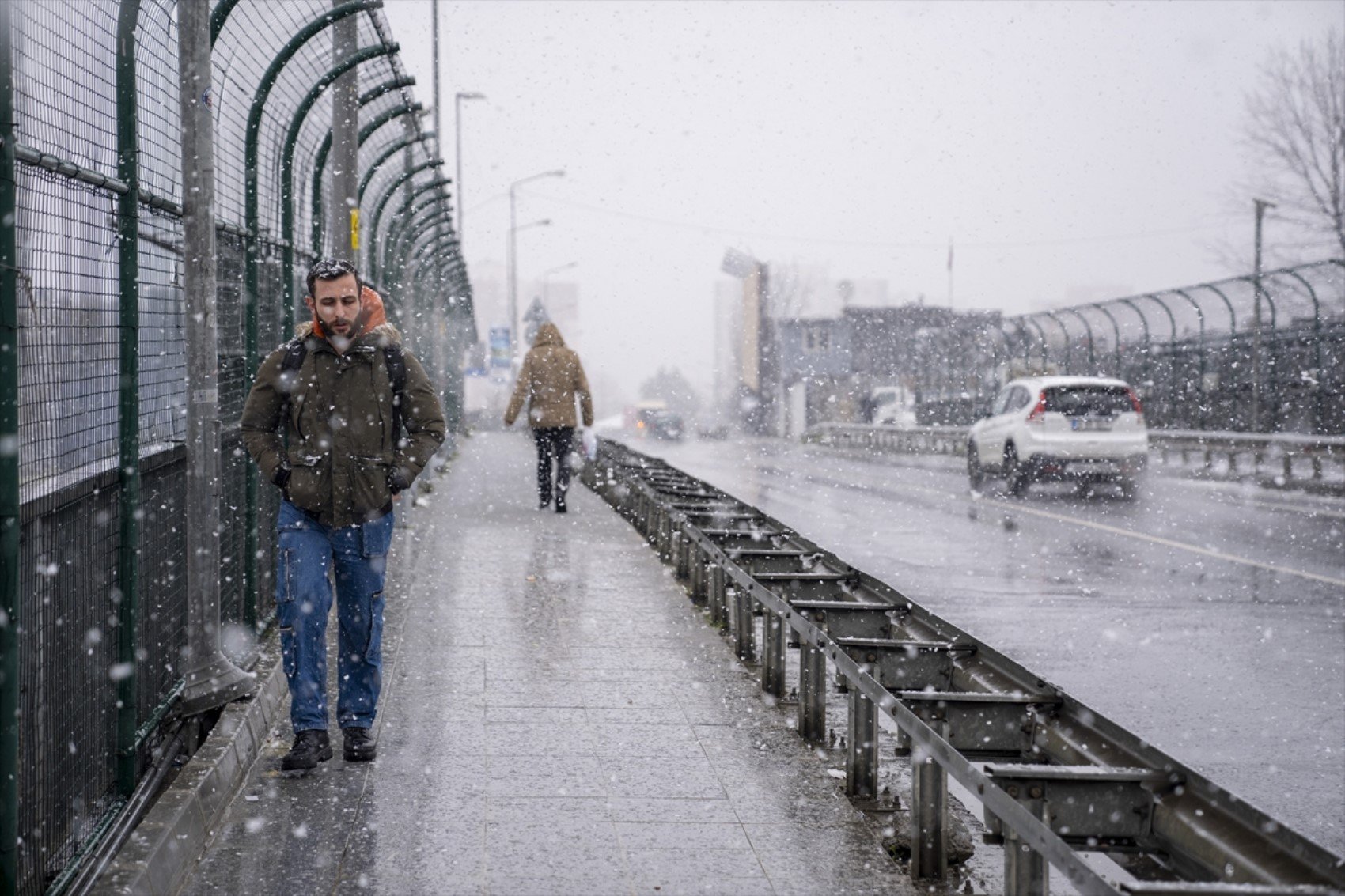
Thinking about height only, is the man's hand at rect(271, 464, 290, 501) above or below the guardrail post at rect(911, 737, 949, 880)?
above

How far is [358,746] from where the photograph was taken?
5.67 m

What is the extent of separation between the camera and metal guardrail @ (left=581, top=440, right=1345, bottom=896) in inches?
130

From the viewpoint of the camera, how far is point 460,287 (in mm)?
26344

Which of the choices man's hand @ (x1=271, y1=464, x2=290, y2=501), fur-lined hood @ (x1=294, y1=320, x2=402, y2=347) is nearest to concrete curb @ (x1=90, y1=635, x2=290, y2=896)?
man's hand @ (x1=271, y1=464, x2=290, y2=501)

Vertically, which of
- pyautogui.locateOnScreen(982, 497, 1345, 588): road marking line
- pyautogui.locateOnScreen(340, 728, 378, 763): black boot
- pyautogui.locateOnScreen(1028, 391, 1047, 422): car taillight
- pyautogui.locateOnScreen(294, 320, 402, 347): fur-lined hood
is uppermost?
pyautogui.locateOnScreen(294, 320, 402, 347): fur-lined hood

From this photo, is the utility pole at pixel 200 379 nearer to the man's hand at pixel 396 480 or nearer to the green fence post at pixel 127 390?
the man's hand at pixel 396 480

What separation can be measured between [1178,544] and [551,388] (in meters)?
5.87

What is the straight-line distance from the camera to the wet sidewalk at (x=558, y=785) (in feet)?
14.6

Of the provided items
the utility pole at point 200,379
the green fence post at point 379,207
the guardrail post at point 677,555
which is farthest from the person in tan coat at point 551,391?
the utility pole at point 200,379

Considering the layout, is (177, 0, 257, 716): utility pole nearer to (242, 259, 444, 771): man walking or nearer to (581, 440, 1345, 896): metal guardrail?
(242, 259, 444, 771): man walking

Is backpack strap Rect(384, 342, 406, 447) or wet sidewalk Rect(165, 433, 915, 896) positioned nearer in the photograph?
wet sidewalk Rect(165, 433, 915, 896)

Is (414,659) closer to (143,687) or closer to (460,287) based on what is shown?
(143,687)

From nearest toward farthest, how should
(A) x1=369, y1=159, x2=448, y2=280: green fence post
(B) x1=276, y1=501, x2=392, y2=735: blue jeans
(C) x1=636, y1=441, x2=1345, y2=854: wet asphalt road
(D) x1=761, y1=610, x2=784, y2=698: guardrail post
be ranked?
(B) x1=276, y1=501, x2=392, y2=735: blue jeans, (C) x1=636, y1=441, x2=1345, y2=854: wet asphalt road, (D) x1=761, y1=610, x2=784, y2=698: guardrail post, (A) x1=369, y1=159, x2=448, y2=280: green fence post

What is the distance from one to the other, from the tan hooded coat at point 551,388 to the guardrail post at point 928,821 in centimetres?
1029
